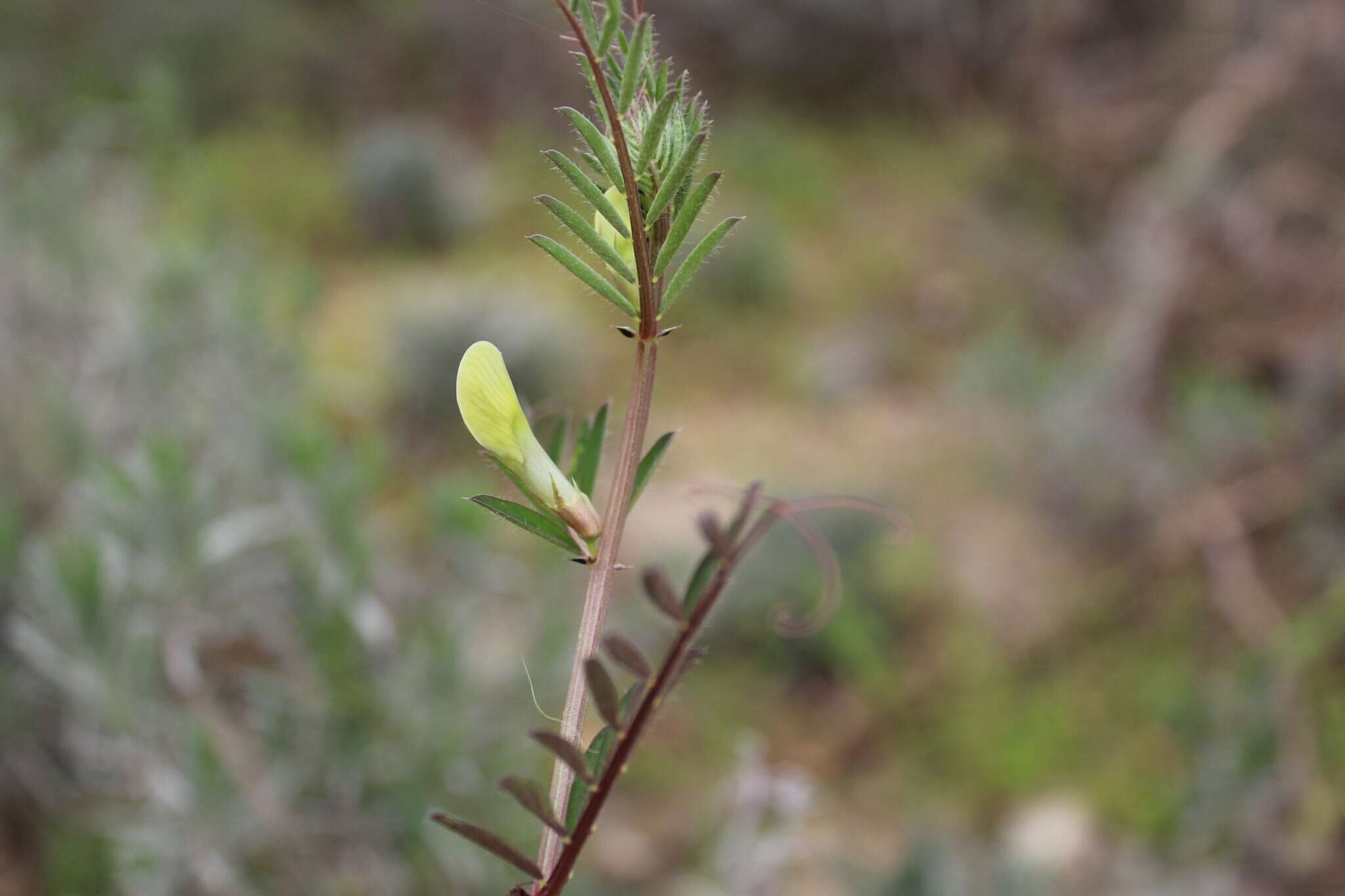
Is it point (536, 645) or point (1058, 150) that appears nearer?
point (536, 645)

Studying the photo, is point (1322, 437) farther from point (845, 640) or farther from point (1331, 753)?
point (845, 640)

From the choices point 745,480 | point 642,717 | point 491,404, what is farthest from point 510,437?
point 745,480

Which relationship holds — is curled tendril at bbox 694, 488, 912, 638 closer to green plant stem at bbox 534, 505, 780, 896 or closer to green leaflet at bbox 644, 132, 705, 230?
green plant stem at bbox 534, 505, 780, 896

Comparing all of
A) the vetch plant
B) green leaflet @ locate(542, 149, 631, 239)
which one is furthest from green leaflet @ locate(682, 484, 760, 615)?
green leaflet @ locate(542, 149, 631, 239)

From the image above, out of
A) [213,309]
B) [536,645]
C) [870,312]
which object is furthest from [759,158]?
[536,645]

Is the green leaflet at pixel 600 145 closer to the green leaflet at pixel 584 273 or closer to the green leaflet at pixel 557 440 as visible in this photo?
the green leaflet at pixel 584 273
